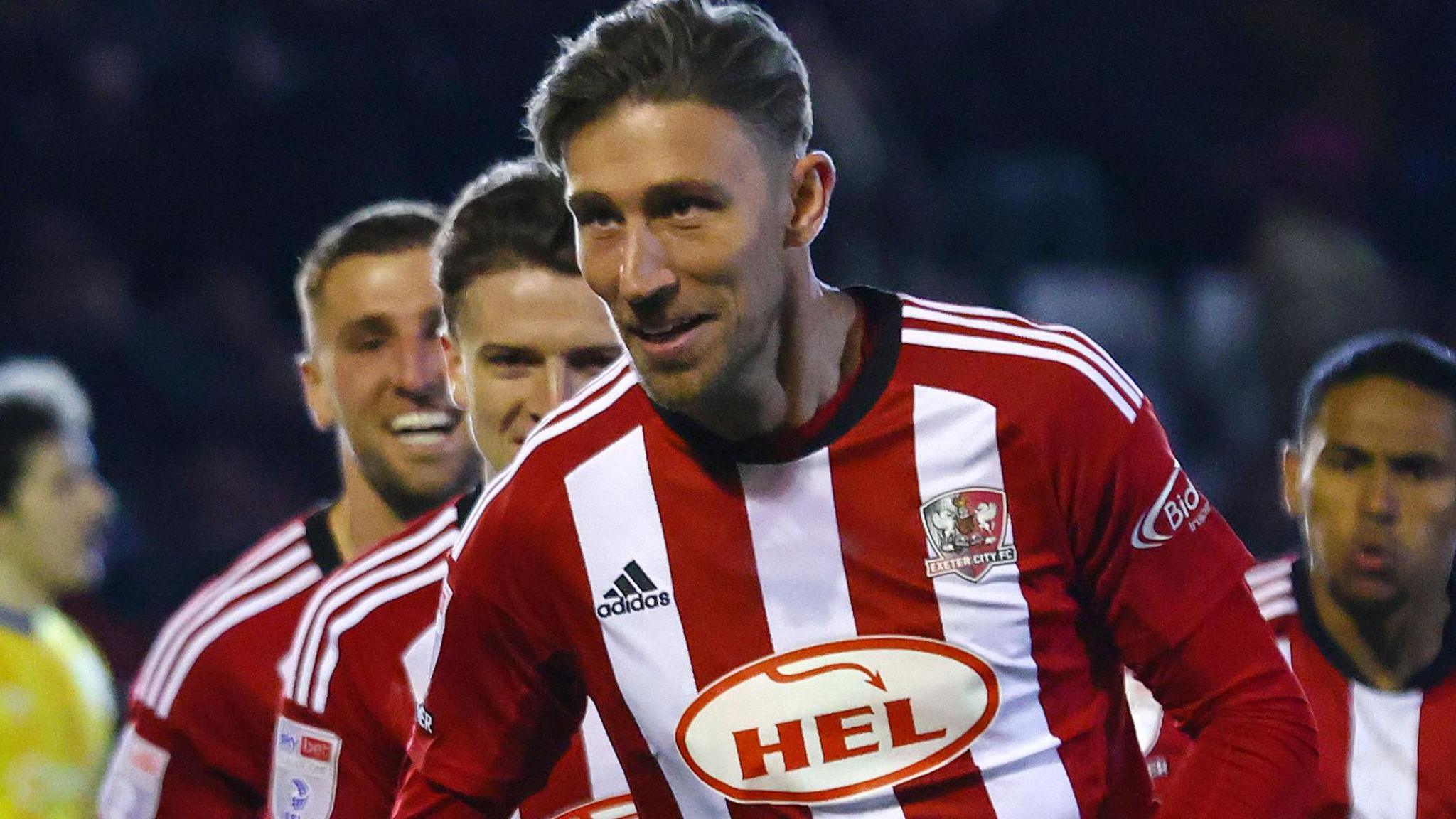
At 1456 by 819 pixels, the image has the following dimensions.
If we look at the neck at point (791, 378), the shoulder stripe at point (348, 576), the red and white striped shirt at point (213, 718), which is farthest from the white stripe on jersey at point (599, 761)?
the red and white striped shirt at point (213, 718)

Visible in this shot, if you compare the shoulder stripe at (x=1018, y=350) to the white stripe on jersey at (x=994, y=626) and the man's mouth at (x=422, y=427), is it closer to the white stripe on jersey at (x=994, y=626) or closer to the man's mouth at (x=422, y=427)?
the white stripe on jersey at (x=994, y=626)

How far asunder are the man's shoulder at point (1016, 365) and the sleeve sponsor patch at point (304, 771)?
0.97 meters

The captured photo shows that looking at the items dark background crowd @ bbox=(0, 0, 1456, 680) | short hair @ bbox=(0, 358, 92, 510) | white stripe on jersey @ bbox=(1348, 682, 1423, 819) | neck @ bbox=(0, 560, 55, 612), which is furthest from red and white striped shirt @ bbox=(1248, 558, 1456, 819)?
dark background crowd @ bbox=(0, 0, 1456, 680)

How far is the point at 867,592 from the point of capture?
2.02 m

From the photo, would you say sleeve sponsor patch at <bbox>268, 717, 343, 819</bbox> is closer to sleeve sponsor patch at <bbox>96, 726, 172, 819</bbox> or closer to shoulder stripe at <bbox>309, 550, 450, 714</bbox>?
shoulder stripe at <bbox>309, 550, 450, 714</bbox>

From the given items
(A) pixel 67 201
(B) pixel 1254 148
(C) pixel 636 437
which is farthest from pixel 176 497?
(C) pixel 636 437

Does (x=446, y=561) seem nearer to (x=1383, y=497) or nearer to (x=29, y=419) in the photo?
(x=1383, y=497)

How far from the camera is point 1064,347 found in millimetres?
2010

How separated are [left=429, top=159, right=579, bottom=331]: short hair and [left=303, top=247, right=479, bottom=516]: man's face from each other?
582mm

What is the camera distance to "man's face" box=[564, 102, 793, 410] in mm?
1898

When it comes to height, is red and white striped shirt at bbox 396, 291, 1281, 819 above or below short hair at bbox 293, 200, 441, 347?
below

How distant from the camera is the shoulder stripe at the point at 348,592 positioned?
263cm

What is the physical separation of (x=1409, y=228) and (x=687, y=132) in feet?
19.1

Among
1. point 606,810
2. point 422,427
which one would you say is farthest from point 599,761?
point 422,427
